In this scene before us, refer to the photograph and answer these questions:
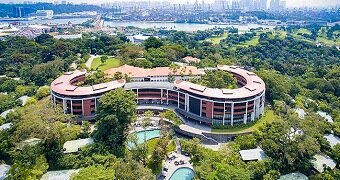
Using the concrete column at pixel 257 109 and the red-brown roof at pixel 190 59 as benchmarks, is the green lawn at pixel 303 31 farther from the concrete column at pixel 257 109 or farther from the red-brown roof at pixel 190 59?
the concrete column at pixel 257 109

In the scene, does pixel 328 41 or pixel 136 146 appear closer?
pixel 136 146

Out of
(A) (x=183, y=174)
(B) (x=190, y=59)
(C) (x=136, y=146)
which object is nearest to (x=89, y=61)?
(B) (x=190, y=59)

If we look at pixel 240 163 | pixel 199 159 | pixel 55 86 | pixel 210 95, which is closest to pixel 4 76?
pixel 55 86

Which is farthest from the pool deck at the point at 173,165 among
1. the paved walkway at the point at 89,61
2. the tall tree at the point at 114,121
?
the paved walkway at the point at 89,61

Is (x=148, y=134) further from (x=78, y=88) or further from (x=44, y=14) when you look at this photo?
(x=44, y=14)

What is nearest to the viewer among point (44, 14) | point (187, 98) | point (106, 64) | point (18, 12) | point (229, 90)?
point (229, 90)

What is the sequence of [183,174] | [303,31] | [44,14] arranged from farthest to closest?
[44,14] < [303,31] < [183,174]
